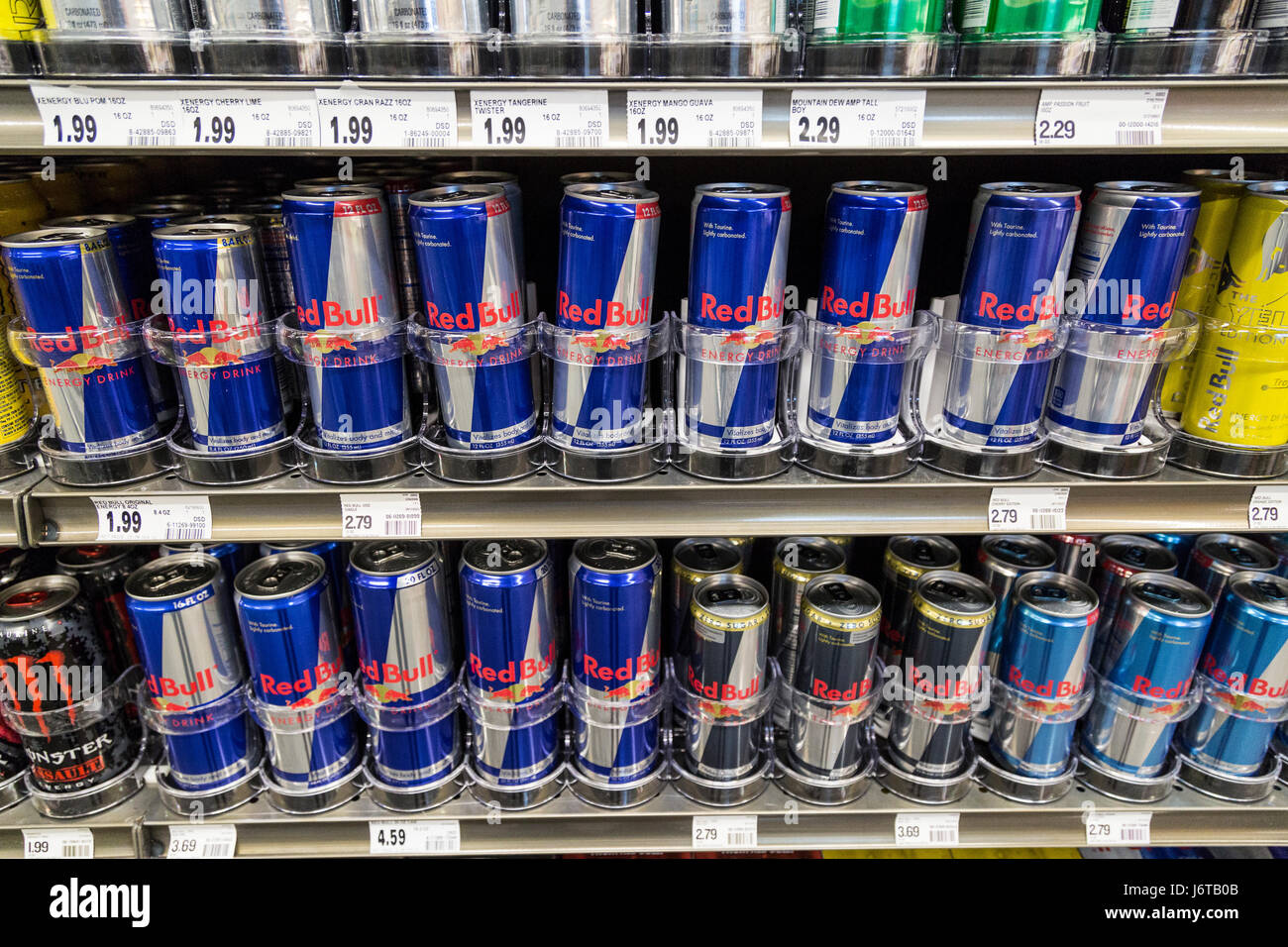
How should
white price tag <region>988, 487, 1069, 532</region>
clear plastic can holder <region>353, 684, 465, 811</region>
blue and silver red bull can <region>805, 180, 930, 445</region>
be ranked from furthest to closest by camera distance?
1. clear plastic can holder <region>353, 684, 465, 811</region>
2. white price tag <region>988, 487, 1069, 532</region>
3. blue and silver red bull can <region>805, 180, 930, 445</region>

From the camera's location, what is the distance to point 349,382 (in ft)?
3.86

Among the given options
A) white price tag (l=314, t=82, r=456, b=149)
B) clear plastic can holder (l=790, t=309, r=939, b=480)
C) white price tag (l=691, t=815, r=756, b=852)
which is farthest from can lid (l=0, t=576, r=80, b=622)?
clear plastic can holder (l=790, t=309, r=939, b=480)

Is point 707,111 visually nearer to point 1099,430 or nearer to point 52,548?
point 1099,430

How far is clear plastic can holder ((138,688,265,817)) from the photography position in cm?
132

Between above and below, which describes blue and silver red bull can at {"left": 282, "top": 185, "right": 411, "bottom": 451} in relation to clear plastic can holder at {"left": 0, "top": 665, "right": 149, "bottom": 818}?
above

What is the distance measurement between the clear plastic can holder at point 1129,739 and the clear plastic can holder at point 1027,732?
26 mm

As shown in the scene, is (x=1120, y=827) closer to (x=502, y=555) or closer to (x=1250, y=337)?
(x=1250, y=337)

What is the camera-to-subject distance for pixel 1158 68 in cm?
108

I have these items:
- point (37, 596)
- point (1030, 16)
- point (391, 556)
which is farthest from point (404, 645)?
point (1030, 16)

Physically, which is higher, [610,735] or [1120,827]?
[610,735]

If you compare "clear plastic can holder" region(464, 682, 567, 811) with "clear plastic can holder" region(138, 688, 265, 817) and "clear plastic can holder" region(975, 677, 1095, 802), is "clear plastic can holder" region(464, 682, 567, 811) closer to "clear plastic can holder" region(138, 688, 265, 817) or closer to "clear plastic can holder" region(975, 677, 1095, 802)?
"clear plastic can holder" region(138, 688, 265, 817)

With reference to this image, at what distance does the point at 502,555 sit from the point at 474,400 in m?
0.30

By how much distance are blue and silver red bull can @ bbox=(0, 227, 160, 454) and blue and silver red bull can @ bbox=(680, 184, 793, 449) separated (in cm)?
88

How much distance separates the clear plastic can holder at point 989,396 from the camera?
3.90 feet
